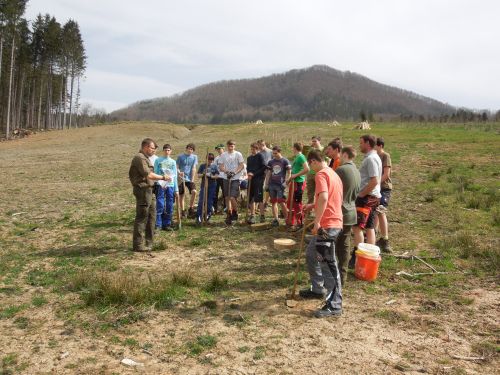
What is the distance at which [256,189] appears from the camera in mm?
10117

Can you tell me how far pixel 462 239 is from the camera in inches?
317

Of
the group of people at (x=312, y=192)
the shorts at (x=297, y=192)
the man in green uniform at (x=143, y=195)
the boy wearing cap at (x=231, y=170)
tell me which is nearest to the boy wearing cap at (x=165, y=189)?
the group of people at (x=312, y=192)

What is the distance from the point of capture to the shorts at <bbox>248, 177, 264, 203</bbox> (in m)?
10.1

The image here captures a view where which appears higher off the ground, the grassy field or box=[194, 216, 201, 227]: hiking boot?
box=[194, 216, 201, 227]: hiking boot

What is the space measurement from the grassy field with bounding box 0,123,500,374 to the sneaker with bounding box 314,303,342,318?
124 mm

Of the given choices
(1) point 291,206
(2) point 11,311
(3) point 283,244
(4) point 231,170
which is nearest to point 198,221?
(4) point 231,170

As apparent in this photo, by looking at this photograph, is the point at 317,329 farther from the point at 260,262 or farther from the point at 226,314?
the point at 260,262

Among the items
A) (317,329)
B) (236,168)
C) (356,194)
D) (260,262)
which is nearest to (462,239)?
(356,194)

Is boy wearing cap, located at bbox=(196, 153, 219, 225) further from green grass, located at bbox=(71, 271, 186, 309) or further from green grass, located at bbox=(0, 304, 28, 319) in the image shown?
green grass, located at bbox=(0, 304, 28, 319)

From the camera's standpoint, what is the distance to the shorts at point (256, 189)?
10.1 m

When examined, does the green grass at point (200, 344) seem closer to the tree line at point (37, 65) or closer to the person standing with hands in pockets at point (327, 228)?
the person standing with hands in pockets at point (327, 228)

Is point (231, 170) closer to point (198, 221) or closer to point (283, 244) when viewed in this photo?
point (198, 221)

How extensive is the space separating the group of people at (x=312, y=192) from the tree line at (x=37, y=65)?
39.3 m

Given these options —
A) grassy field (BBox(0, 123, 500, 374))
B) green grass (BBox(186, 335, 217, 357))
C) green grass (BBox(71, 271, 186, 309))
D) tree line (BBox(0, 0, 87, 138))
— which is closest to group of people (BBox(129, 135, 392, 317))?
grassy field (BBox(0, 123, 500, 374))
